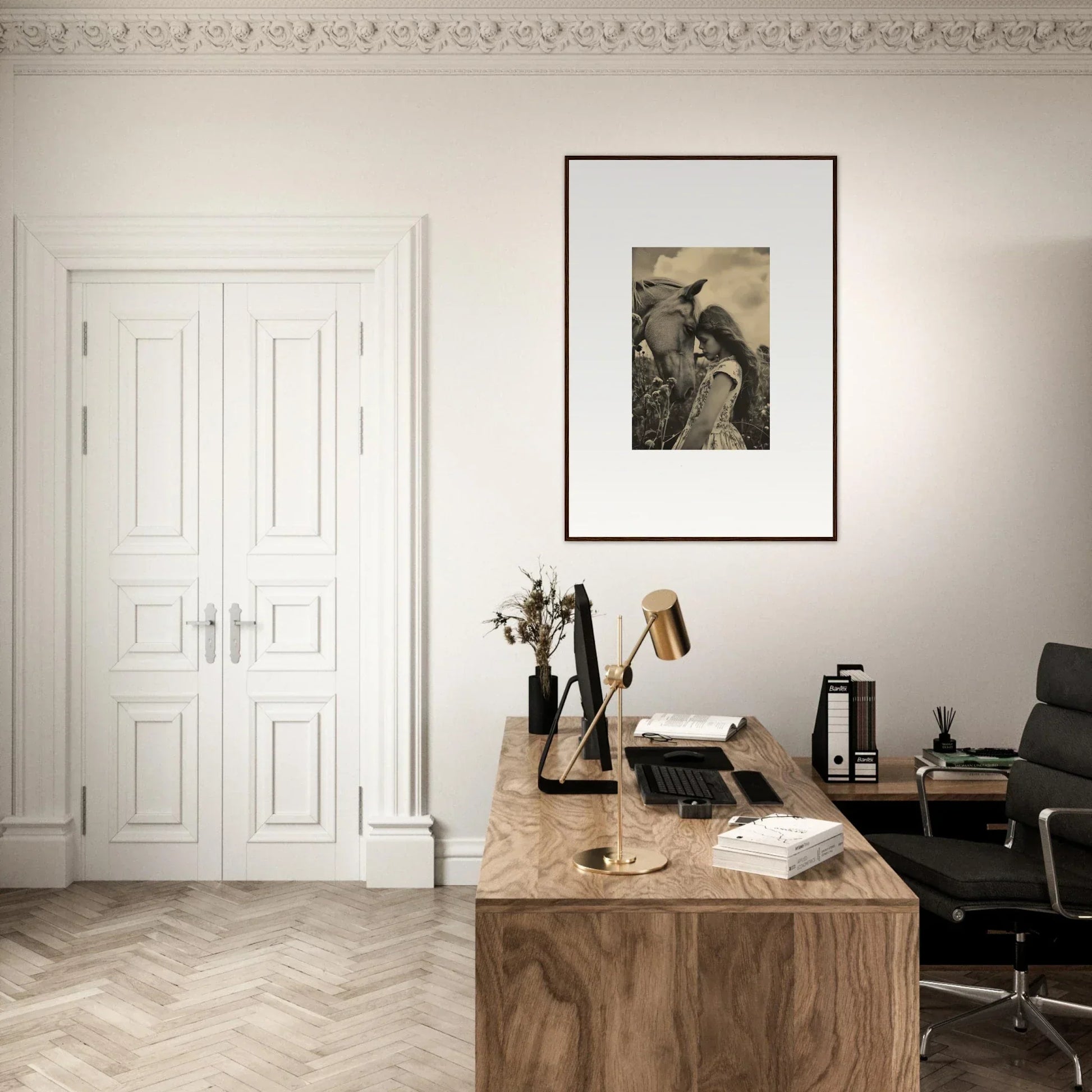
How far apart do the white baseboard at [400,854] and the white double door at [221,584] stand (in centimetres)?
13

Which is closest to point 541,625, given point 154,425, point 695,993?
point 695,993

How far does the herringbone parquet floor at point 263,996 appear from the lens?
8.76 feet

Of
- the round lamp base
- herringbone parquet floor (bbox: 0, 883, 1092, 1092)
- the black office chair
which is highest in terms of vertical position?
the round lamp base

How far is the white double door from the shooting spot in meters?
4.09

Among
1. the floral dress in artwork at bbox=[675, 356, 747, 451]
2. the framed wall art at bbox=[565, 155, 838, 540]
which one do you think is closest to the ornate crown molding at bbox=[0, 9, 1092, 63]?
the framed wall art at bbox=[565, 155, 838, 540]

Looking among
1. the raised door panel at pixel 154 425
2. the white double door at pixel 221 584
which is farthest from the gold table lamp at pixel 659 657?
the raised door panel at pixel 154 425

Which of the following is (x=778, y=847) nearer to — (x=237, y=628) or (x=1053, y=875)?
(x=1053, y=875)

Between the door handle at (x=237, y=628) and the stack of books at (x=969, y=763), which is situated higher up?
the door handle at (x=237, y=628)

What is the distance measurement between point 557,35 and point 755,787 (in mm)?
2980

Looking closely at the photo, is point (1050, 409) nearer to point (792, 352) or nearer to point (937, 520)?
point (937, 520)

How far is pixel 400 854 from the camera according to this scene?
13.1 feet

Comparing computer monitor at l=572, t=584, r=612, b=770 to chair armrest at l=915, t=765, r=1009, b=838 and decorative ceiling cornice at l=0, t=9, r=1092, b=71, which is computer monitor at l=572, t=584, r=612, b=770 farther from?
decorative ceiling cornice at l=0, t=9, r=1092, b=71

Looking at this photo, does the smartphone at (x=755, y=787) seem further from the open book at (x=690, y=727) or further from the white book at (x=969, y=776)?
the white book at (x=969, y=776)

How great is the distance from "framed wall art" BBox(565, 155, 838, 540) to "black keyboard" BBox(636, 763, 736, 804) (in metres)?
1.59
